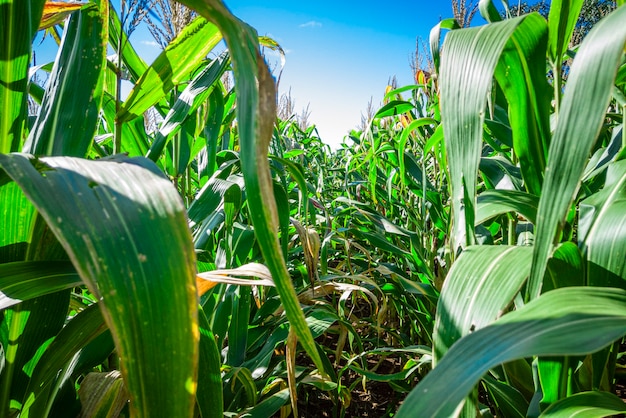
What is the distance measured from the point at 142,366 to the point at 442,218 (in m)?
1.05

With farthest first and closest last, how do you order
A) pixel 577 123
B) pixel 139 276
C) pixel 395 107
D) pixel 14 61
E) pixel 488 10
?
pixel 395 107 < pixel 488 10 < pixel 14 61 < pixel 577 123 < pixel 139 276

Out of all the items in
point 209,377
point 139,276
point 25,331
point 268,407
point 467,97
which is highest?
point 467,97

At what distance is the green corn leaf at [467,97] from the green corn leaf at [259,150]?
Result: 205 mm

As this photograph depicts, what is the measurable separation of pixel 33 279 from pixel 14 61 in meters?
0.24

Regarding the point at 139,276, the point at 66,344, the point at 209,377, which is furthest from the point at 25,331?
the point at 139,276

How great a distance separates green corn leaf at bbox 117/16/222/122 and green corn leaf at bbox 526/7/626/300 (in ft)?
1.48

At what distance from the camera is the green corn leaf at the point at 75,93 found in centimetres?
48

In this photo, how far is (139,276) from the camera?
0.22 meters

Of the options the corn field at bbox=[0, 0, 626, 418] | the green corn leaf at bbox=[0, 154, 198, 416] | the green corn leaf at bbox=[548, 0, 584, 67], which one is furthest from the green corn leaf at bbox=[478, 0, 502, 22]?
the green corn leaf at bbox=[0, 154, 198, 416]

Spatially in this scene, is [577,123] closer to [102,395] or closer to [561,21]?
[561,21]

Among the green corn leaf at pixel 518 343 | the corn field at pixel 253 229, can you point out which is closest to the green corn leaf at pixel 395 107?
the corn field at pixel 253 229

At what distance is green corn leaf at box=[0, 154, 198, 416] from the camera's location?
0.69 ft

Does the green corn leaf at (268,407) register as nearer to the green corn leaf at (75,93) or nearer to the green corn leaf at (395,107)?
the green corn leaf at (75,93)

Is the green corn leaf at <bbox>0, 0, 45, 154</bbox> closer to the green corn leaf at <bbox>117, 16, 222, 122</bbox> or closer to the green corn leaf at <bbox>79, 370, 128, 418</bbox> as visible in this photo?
the green corn leaf at <bbox>117, 16, 222, 122</bbox>
